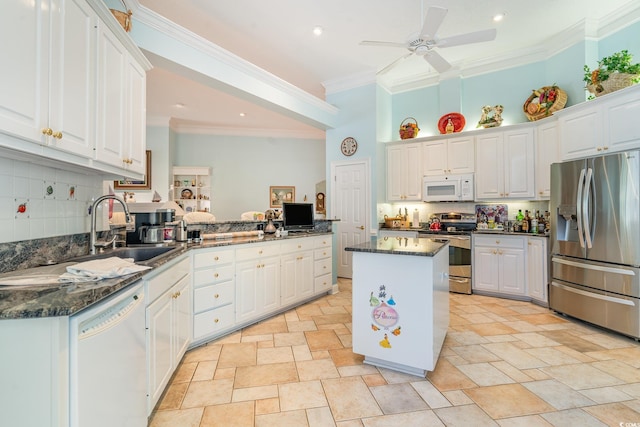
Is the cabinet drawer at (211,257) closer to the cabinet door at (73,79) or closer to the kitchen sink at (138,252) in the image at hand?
the kitchen sink at (138,252)

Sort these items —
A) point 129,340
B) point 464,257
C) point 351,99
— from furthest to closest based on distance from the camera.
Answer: point 351,99 → point 464,257 → point 129,340

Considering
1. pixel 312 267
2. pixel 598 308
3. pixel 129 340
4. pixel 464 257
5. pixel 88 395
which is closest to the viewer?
pixel 88 395

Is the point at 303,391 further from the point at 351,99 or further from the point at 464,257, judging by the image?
the point at 351,99

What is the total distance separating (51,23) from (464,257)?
4844 mm

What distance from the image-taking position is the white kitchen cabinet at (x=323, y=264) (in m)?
4.16

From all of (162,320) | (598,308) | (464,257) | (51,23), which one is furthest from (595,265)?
(51,23)

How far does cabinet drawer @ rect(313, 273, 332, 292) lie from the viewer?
13.7 feet

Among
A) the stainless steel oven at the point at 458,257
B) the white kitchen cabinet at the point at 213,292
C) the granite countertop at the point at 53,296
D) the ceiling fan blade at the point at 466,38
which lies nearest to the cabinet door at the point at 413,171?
the stainless steel oven at the point at 458,257

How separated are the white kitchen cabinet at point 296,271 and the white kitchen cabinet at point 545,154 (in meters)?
3.23

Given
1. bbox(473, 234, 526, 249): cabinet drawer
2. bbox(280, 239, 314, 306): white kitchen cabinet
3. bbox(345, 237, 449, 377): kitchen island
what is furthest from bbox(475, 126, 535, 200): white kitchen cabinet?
bbox(280, 239, 314, 306): white kitchen cabinet

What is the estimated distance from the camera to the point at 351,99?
538 cm

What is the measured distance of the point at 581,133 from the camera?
346 cm

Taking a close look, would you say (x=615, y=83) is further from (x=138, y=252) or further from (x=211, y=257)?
(x=138, y=252)

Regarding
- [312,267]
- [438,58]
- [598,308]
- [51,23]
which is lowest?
[598,308]
